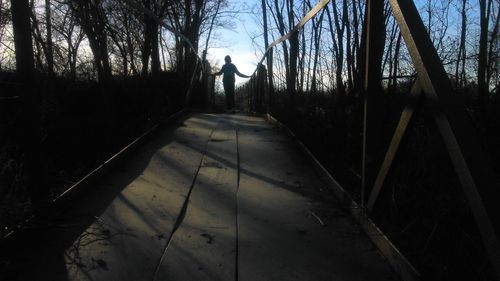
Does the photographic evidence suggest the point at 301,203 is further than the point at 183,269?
Yes

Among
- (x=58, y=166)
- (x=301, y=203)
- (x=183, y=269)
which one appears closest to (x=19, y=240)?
(x=183, y=269)

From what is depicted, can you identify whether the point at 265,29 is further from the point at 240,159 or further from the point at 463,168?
the point at 463,168

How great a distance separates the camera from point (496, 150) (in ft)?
12.8

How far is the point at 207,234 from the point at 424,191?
1.40m

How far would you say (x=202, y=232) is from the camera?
3.04 meters

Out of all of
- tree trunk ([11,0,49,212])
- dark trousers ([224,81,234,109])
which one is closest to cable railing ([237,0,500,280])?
tree trunk ([11,0,49,212])

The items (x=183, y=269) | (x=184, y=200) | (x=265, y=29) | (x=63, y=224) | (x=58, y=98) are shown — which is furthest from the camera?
(x=265, y=29)

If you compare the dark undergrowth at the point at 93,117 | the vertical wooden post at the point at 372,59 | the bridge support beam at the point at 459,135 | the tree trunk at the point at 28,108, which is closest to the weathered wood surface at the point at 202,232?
the tree trunk at the point at 28,108

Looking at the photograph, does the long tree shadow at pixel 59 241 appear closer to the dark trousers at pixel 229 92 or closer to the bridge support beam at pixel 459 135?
the bridge support beam at pixel 459 135

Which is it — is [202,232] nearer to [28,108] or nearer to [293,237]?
[293,237]

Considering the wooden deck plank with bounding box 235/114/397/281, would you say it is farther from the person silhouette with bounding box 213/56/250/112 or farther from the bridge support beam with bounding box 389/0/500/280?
the person silhouette with bounding box 213/56/250/112

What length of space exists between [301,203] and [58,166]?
4.38 metres

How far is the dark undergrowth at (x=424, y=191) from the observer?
9.33 ft

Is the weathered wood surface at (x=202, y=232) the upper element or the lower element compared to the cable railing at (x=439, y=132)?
lower
